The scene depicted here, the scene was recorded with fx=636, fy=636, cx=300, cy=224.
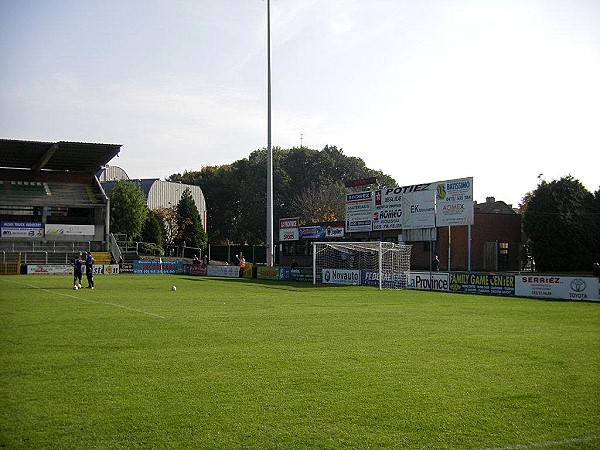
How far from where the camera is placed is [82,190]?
218 feet

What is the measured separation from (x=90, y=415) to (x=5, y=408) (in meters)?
1.13

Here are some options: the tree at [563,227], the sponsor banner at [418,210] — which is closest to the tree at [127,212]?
the sponsor banner at [418,210]

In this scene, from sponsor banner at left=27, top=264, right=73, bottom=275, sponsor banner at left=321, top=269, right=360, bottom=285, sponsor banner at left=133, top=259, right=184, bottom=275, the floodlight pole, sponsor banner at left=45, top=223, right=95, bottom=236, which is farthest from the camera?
sponsor banner at left=45, top=223, right=95, bottom=236

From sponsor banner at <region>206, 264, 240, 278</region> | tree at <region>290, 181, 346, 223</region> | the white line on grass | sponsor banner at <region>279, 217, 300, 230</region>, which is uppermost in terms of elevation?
tree at <region>290, 181, 346, 223</region>

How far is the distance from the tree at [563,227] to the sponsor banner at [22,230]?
145ft

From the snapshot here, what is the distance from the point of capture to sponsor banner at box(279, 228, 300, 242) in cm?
6712

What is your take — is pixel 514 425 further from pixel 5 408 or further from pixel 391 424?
pixel 5 408

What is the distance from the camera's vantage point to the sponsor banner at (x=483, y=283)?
3288 centimetres

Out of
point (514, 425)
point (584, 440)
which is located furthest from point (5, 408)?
point (584, 440)

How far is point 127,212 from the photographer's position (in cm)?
7212

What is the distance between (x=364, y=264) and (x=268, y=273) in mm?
9687

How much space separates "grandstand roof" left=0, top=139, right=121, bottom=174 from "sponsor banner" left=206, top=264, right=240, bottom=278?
1569cm

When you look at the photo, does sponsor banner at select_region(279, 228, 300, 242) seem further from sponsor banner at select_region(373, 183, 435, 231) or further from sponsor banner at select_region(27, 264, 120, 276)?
sponsor banner at select_region(27, 264, 120, 276)

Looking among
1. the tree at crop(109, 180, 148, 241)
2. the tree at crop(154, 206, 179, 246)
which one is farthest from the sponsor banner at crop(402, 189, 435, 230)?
the tree at crop(154, 206, 179, 246)
